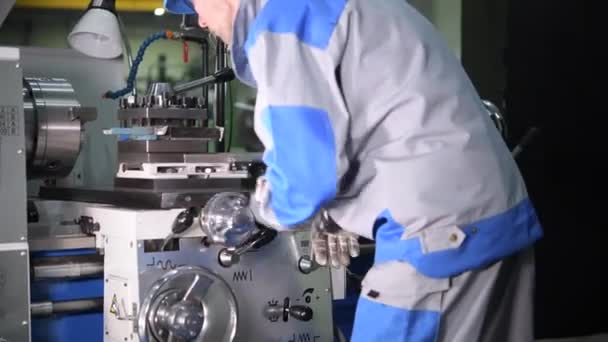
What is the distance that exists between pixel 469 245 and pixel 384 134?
0.21 metres

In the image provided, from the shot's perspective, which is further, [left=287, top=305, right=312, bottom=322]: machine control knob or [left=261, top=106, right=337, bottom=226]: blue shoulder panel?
[left=287, top=305, right=312, bottom=322]: machine control knob

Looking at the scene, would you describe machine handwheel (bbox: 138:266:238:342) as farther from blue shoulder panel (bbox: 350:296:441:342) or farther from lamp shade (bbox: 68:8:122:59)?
lamp shade (bbox: 68:8:122:59)

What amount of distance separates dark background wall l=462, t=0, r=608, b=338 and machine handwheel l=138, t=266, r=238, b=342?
102 inches

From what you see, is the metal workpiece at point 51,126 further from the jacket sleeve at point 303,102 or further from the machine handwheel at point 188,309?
the jacket sleeve at point 303,102

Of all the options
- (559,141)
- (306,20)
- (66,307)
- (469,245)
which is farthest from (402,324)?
(559,141)

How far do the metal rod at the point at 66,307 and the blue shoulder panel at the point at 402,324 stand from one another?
0.79 metres

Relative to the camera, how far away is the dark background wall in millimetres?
3965

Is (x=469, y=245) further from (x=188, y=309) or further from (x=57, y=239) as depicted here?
(x=57, y=239)

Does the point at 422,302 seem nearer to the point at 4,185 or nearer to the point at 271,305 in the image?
the point at 271,305

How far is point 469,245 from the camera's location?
1.22m

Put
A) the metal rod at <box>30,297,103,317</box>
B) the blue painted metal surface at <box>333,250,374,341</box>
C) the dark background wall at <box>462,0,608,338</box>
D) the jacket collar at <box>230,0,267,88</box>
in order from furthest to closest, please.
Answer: the dark background wall at <box>462,0,608,338</box> → the blue painted metal surface at <box>333,250,374,341</box> → the metal rod at <box>30,297,103,317</box> → the jacket collar at <box>230,0,267,88</box>

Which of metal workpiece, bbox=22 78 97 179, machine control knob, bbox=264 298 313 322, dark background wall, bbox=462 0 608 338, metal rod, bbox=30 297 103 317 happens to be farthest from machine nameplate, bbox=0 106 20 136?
dark background wall, bbox=462 0 608 338

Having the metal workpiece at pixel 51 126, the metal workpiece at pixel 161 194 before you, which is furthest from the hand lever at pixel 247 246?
the metal workpiece at pixel 51 126

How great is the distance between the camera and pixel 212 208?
1.60 m
